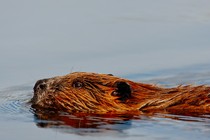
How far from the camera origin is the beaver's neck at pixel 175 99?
11102 mm

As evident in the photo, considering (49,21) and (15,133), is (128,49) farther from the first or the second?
(15,133)

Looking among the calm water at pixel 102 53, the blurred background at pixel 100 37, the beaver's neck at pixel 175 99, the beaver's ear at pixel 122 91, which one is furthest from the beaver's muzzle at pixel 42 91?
the blurred background at pixel 100 37

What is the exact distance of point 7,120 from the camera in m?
11.1

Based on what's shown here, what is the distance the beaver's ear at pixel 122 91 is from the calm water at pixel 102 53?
0.41 m

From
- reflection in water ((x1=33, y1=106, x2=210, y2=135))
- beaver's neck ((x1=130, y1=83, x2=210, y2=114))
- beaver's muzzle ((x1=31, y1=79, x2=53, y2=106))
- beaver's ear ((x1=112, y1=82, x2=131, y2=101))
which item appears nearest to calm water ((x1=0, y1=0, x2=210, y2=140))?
reflection in water ((x1=33, y1=106, x2=210, y2=135))

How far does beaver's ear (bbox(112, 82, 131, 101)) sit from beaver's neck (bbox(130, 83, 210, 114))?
140mm

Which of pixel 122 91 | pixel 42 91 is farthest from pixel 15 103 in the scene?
pixel 122 91

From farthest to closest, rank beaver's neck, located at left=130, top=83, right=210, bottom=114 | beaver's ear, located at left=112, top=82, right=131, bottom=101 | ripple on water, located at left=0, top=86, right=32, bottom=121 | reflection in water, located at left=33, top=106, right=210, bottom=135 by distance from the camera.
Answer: ripple on water, located at left=0, top=86, right=32, bottom=121 < beaver's ear, located at left=112, top=82, right=131, bottom=101 < beaver's neck, located at left=130, top=83, right=210, bottom=114 < reflection in water, located at left=33, top=106, right=210, bottom=135

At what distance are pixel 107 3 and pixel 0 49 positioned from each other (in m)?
4.19

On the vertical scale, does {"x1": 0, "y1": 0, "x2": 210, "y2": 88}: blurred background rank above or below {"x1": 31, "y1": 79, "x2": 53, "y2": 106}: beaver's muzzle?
above

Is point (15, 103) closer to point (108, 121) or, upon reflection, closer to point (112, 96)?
point (112, 96)

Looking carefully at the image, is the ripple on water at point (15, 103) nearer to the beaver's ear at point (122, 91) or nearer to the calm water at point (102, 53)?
the calm water at point (102, 53)

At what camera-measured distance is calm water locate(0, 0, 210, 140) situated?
10.4 meters

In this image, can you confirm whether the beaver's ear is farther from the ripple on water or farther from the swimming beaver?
the ripple on water
